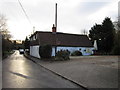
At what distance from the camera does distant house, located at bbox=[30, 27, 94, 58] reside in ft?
93.2

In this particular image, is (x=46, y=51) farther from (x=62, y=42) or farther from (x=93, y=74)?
(x=93, y=74)

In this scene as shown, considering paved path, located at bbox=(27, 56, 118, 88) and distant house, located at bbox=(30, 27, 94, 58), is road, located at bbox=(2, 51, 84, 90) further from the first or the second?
distant house, located at bbox=(30, 27, 94, 58)

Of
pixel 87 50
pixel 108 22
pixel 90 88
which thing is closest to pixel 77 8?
pixel 90 88

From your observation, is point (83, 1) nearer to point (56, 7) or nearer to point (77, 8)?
point (77, 8)

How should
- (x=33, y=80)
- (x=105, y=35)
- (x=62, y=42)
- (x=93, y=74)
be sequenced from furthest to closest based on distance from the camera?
(x=105, y=35) → (x=62, y=42) → (x=93, y=74) → (x=33, y=80)

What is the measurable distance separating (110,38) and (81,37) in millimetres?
9068

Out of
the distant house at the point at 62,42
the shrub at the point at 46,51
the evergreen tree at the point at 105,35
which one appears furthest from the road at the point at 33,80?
the evergreen tree at the point at 105,35

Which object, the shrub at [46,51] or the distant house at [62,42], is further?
the distant house at [62,42]

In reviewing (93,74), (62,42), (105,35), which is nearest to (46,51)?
(62,42)

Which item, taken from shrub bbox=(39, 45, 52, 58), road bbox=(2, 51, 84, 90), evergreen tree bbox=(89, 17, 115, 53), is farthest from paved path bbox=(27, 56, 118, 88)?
evergreen tree bbox=(89, 17, 115, 53)

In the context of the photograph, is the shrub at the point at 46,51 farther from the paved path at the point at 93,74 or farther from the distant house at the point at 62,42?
the paved path at the point at 93,74

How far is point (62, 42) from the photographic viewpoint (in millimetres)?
30594

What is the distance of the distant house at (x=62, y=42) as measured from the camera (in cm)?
2842

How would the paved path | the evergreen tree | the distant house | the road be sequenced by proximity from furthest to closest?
the evergreen tree, the distant house, the paved path, the road
